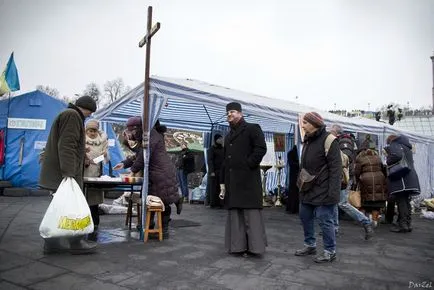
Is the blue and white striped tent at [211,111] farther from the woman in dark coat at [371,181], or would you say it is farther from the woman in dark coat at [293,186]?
the woman in dark coat at [371,181]

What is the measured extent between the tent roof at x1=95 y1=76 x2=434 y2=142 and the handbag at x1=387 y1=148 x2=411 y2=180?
1.57 metres

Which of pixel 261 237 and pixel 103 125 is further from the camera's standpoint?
pixel 103 125

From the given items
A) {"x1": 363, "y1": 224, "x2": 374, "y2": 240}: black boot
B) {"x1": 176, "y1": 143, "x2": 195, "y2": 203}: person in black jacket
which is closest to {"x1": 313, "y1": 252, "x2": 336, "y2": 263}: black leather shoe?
{"x1": 363, "y1": 224, "x2": 374, "y2": 240}: black boot

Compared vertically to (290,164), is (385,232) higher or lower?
lower

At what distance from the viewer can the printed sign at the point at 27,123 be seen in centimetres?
1158

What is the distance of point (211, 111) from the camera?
9.77 meters

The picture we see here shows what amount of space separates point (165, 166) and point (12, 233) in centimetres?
239

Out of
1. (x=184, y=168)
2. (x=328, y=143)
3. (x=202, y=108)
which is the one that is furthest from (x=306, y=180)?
(x=184, y=168)

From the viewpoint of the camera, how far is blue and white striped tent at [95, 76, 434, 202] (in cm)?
576

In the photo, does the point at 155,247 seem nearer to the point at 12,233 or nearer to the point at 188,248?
the point at 188,248

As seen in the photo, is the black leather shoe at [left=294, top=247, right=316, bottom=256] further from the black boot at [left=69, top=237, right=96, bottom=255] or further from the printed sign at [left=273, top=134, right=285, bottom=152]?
the printed sign at [left=273, top=134, right=285, bottom=152]

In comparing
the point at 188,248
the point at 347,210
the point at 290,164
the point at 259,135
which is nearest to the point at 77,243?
the point at 188,248

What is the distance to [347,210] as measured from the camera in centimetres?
617

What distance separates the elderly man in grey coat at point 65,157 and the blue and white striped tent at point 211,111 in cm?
149
